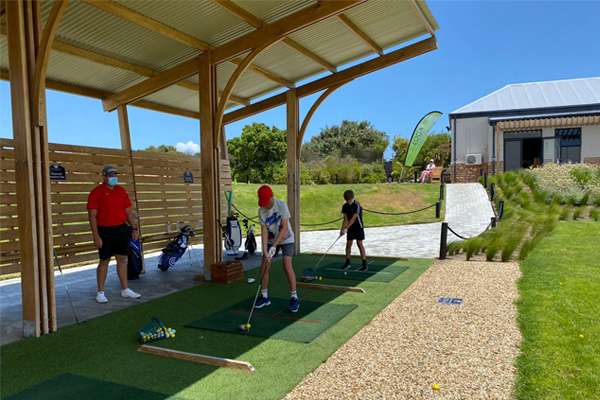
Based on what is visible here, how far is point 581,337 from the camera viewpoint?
429cm

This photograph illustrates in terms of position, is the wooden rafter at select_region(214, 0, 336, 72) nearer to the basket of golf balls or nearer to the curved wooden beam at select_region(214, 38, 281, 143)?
the curved wooden beam at select_region(214, 38, 281, 143)

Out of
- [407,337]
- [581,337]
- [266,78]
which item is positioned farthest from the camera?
[266,78]

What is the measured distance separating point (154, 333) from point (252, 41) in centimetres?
478

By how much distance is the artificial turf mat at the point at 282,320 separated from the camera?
4.74m

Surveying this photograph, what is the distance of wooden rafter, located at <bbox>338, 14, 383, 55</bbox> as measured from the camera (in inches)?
302

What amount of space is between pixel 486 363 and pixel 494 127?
23807mm

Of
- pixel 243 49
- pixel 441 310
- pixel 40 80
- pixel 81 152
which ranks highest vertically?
pixel 243 49

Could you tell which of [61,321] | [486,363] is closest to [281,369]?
[486,363]

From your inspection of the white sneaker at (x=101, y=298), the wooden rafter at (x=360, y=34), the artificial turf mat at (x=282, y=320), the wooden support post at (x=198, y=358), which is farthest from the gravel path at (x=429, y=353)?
the wooden rafter at (x=360, y=34)

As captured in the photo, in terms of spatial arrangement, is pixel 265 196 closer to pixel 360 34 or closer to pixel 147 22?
pixel 147 22

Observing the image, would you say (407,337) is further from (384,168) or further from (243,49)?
(384,168)

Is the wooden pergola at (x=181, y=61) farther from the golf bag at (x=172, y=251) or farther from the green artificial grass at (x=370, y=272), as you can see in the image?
the green artificial grass at (x=370, y=272)

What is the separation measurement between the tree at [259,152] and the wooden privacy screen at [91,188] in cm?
2385

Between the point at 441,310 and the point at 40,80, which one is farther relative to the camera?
the point at 441,310
